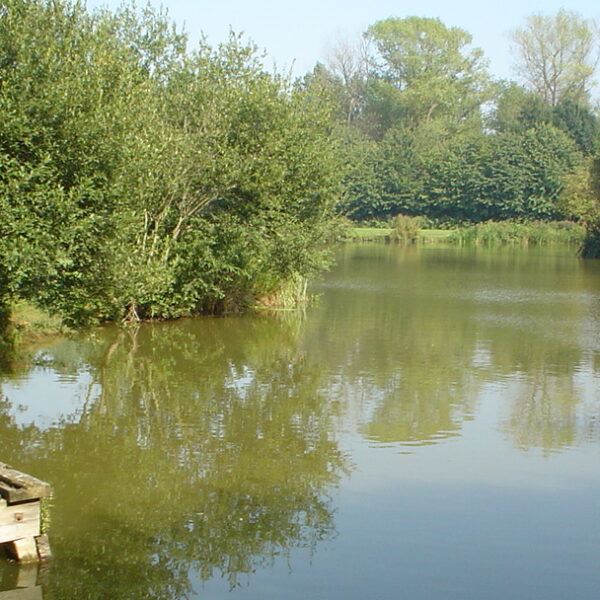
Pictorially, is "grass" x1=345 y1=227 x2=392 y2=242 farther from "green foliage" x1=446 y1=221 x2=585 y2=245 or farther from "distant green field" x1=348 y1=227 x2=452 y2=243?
"green foliage" x1=446 y1=221 x2=585 y2=245

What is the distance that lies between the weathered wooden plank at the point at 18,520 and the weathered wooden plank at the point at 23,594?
43cm

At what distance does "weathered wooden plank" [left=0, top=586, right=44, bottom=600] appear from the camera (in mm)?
8070

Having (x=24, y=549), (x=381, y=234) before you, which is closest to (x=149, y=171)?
(x=24, y=549)

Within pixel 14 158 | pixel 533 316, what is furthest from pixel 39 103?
pixel 533 316

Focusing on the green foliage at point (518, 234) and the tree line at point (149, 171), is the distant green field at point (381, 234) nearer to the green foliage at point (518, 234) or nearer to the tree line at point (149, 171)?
the green foliage at point (518, 234)

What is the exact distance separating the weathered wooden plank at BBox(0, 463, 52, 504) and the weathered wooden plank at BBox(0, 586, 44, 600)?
749 millimetres

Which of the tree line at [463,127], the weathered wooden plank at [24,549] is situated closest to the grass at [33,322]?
the weathered wooden plank at [24,549]

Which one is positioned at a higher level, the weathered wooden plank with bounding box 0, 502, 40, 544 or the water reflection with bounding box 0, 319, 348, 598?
the weathered wooden plank with bounding box 0, 502, 40, 544

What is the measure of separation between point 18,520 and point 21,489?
0.99 feet

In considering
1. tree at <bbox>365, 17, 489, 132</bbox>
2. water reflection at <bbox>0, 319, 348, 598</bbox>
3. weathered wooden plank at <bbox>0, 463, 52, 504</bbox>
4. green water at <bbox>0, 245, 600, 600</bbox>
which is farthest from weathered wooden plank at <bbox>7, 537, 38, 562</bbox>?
tree at <bbox>365, 17, 489, 132</bbox>

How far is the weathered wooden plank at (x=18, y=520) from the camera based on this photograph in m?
8.19

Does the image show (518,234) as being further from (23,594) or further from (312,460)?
(23,594)

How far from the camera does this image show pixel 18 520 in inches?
325

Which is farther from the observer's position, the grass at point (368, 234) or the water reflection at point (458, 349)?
the grass at point (368, 234)
